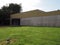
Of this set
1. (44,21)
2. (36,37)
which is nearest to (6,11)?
(44,21)

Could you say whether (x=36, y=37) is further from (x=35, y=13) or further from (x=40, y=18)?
(x=35, y=13)

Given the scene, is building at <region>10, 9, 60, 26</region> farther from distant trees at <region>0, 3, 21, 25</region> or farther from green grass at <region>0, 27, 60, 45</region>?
green grass at <region>0, 27, 60, 45</region>

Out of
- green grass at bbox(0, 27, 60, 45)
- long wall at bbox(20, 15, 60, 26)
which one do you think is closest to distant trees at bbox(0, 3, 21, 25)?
long wall at bbox(20, 15, 60, 26)

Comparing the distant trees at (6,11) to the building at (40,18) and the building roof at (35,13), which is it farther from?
the building roof at (35,13)

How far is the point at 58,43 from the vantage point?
1216 centimetres

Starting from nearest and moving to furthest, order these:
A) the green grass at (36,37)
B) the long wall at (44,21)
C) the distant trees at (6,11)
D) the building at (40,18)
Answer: the green grass at (36,37), the long wall at (44,21), the building at (40,18), the distant trees at (6,11)

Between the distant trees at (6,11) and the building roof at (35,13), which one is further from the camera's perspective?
the distant trees at (6,11)

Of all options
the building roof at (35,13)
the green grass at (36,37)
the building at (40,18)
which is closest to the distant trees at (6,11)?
the building at (40,18)

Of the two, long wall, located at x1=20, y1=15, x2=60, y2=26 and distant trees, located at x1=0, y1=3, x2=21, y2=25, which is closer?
long wall, located at x1=20, y1=15, x2=60, y2=26

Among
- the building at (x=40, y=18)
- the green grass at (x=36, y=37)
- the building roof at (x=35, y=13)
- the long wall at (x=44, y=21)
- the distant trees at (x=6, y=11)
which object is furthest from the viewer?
the distant trees at (x=6, y=11)

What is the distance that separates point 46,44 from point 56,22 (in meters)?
24.6

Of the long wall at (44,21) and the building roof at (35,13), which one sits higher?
the building roof at (35,13)

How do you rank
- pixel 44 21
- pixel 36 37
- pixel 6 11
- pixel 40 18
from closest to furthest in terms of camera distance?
pixel 36 37 → pixel 44 21 → pixel 40 18 → pixel 6 11

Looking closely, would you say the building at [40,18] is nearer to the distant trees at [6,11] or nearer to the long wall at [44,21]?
the long wall at [44,21]
